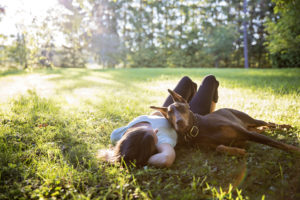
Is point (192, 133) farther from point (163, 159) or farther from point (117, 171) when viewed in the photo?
point (117, 171)

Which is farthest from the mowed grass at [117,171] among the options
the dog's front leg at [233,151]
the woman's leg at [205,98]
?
the woman's leg at [205,98]

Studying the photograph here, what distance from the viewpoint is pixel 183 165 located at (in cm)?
303

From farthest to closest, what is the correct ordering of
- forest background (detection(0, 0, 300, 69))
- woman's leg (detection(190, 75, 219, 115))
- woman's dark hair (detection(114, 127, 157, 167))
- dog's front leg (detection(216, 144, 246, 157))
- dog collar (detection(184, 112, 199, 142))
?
forest background (detection(0, 0, 300, 69)), woman's leg (detection(190, 75, 219, 115)), dog collar (detection(184, 112, 199, 142)), dog's front leg (detection(216, 144, 246, 157)), woman's dark hair (detection(114, 127, 157, 167))

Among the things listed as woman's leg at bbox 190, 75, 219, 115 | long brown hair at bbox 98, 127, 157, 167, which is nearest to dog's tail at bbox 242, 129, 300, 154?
woman's leg at bbox 190, 75, 219, 115

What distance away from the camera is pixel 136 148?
278cm

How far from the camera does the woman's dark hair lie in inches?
108

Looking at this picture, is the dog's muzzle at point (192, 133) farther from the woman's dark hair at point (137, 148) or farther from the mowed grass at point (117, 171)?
the woman's dark hair at point (137, 148)

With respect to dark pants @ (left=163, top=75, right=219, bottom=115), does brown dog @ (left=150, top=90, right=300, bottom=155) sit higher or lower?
lower

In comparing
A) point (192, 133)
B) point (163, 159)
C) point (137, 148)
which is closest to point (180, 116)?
point (192, 133)

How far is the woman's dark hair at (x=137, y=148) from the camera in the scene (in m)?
2.74

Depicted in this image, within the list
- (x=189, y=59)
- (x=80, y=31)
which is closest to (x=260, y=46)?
(x=189, y=59)

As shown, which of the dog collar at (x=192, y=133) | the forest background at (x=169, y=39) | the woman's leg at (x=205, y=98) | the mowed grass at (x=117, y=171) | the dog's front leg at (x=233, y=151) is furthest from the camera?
the forest background at (x=169, y=39)

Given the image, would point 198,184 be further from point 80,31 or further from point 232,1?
point 232,1

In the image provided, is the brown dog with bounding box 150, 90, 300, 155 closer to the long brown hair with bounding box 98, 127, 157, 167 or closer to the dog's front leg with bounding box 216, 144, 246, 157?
the dog's front leg with bounding box 216, 144, 246, 157
